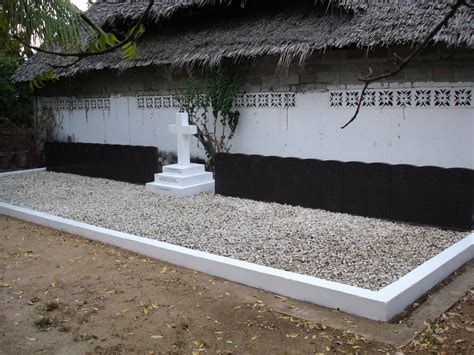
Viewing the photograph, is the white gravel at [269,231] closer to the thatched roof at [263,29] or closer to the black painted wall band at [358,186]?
the black painted wall band at [358,186]

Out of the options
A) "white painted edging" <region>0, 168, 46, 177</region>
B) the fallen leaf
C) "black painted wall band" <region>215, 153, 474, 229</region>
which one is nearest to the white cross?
"black painted wall band" <region>215, 153, 474, 229</region>

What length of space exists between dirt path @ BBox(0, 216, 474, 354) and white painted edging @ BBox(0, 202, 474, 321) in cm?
13

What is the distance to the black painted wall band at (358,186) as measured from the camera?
264 inches

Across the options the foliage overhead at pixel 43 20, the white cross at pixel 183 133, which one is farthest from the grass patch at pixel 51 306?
the white cross at pixel 183 133

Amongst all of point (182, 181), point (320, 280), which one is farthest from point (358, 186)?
point (182, 181)

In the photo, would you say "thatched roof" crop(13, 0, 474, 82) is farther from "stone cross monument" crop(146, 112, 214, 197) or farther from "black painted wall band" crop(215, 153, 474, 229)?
"black painted wall band" crop(215, 153, 474, 229)

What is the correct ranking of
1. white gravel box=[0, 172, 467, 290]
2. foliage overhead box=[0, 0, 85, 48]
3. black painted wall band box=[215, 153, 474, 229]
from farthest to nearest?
black painted wall band box=[215, 153, 474, 229] < white gravel box=[0, 172, 467, 290] < foliage overhead box=[0, 0, 85, 48]

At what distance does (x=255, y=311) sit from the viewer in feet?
15.0

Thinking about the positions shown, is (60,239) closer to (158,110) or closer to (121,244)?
(121,244)

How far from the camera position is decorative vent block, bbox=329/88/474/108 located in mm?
7383

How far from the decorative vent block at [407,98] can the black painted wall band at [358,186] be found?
127 cm

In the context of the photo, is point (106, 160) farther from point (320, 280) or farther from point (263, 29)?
point (320, 280)

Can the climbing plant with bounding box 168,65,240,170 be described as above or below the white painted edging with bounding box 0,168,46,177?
above

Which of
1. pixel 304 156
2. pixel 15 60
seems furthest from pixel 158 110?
pixel 15 60
